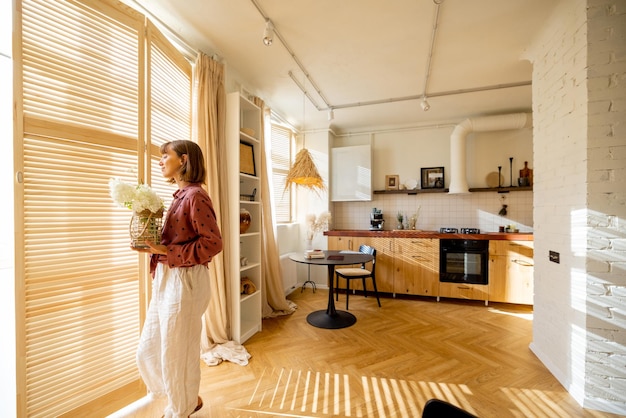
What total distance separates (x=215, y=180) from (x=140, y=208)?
4.02ft

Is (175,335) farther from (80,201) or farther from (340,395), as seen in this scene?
(340,395)

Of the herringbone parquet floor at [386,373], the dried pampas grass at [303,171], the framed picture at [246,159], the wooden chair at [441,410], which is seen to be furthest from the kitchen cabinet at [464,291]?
the wooden chair at [441,410]

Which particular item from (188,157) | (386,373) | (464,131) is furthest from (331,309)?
(464,131)

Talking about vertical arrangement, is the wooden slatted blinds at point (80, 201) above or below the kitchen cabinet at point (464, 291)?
above

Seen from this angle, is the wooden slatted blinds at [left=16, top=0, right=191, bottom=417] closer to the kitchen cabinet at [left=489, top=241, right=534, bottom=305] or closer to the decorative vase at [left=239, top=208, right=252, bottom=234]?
the decorative vase at [left=239, top=208, right=252, bottom=234]

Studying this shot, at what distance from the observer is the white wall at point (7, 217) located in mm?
1373

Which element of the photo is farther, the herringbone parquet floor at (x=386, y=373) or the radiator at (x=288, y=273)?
the radiator at (x=288, y=273)

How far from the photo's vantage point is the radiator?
4195mm

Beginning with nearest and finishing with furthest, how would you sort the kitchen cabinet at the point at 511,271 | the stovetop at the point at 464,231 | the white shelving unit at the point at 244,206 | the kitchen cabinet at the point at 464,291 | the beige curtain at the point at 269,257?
the white shelving unit at the point at 244,206 → the beige curtain at the point at 269,257 → the kitchen cabinet at the point at 511,271 → the kitchen cabinet at the point at 464,291 → the stovetop at the point at 464,231

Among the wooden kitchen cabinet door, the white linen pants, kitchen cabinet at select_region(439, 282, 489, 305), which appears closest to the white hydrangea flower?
the white linen pants

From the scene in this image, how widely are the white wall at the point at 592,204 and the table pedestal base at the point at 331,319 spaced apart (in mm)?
1945

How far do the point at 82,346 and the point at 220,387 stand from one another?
0.98 meters

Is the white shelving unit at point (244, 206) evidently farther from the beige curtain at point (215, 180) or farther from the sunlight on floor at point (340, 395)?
the sunlight on floor at point (340, 395)

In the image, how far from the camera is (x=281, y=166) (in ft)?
15.0
